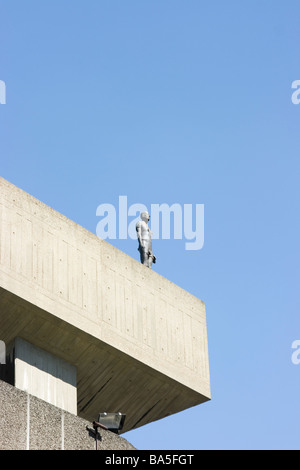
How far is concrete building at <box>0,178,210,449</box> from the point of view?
3328 cm

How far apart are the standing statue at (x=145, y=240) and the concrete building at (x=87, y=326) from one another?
838 mm

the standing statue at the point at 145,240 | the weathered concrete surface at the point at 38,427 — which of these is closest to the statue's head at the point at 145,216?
the standing statue at the point at 145,240

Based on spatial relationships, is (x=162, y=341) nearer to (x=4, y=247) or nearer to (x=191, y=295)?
(x=191, y=295)

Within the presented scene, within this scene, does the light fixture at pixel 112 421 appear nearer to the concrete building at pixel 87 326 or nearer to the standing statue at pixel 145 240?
the concrete building at pixel 87 326

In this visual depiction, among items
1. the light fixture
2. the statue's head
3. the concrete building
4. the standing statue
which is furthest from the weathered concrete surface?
the statue's head

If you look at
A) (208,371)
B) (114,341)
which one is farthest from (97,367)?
(208,371)

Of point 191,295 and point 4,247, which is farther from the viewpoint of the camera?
point 191,295

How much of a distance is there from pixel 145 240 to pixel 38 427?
8.42m

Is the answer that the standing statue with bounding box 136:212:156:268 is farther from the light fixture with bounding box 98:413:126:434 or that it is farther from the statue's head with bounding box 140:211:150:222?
the light fixture with bounding box 98:413:126:434

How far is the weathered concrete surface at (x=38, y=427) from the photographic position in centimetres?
3061

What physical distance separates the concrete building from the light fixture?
58 centimetres

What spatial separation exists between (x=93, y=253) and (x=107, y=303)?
1314 mm

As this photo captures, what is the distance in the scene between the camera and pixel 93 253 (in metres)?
35.3

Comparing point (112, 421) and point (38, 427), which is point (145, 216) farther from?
point (38, 427)
